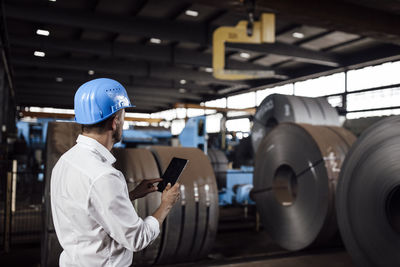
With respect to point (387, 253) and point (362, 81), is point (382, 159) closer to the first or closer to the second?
point (387, 253)

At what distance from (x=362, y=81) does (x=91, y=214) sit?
1269 centimetres

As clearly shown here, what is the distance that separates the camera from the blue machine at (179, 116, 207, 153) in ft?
26.9

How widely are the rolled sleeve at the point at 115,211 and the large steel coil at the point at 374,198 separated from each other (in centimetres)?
169

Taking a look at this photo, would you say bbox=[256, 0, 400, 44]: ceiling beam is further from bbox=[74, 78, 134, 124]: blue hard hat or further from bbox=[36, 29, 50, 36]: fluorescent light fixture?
bbox=[36, 29, 50, 36]: fluorescent light fixture

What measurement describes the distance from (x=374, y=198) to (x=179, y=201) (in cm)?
159

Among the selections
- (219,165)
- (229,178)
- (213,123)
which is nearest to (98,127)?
(229,178)

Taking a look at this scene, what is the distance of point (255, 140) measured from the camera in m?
6.77

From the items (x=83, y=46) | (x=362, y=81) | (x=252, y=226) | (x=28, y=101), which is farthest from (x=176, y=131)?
(x=28, y=101)

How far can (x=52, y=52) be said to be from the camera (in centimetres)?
1432

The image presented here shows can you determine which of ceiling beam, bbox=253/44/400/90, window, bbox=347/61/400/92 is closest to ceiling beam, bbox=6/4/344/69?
ceiling beam, bbox=253/44/400/90

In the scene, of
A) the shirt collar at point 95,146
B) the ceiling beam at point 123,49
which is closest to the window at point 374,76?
the ceiling beam at point 123,49

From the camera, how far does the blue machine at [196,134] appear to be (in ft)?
26.9

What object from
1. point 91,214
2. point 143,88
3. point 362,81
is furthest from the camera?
point 143,88

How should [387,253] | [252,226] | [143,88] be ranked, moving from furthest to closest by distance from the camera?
[143,88] → [252,226] → [387,253]
